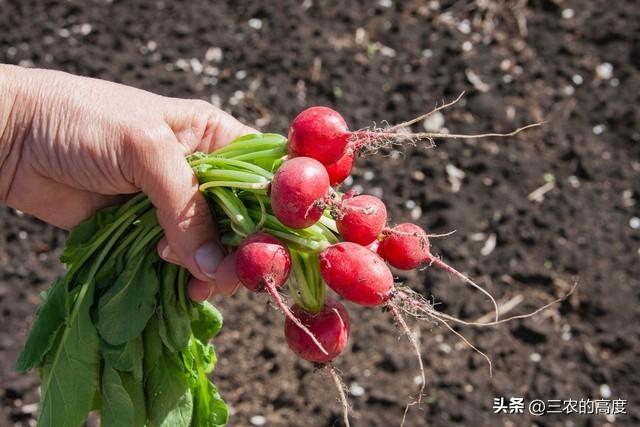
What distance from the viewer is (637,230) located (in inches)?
185

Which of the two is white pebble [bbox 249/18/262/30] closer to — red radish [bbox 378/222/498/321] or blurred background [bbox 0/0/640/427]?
blurred background [bbox 0/0/640/427]

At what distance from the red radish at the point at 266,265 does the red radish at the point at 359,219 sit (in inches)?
6.9

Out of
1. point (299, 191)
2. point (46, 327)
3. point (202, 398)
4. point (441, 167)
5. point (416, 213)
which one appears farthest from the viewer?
point (441, 167)

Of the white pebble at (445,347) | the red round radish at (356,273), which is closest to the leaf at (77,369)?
the red round radish at (356,273)

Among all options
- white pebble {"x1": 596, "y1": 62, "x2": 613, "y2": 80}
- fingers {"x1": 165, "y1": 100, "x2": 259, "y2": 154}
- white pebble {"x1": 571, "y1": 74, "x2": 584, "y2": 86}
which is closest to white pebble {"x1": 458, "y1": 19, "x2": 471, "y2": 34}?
white pebble {"x1": 571, "y1": 74, "x2": 584, "y2": 86}

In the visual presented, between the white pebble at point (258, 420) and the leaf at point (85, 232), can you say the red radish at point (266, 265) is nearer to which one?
the leaf at point (85, 232)

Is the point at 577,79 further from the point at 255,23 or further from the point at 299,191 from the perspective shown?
the point at 299,191

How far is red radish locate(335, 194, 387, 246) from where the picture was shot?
2.05 m

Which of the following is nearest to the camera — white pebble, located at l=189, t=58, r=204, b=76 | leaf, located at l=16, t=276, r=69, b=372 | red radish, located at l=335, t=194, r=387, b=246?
red radish, located at l=335, t=194, r=387, b=246

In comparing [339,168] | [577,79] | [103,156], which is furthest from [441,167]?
[103,156]

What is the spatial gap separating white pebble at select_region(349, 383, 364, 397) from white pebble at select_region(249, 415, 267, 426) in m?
0.46

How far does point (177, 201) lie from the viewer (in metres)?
2.21

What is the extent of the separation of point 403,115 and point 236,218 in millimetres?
3072

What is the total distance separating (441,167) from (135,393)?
287cm
